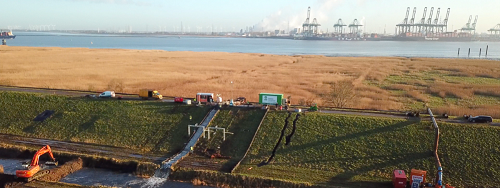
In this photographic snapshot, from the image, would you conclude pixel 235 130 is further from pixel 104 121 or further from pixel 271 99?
pixel 104 121

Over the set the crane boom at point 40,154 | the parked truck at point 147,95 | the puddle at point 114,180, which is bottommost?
the puddle at point 114,180

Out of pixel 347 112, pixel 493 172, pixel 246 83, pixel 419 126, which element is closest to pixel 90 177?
pixel 347 112

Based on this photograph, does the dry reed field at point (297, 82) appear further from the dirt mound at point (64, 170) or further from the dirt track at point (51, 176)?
the dirt track at point (51, 176)

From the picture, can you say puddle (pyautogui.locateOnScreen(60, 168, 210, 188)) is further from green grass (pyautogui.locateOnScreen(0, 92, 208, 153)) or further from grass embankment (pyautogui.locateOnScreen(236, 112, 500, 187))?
grass embankment (pyautogui.locateOnScreen(236, 112, 500, 187))

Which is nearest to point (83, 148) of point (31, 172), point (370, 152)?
point (31, 172)

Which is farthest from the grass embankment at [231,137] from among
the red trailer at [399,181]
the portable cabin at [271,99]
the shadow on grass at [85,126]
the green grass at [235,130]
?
the shadow on grass at [85,126]

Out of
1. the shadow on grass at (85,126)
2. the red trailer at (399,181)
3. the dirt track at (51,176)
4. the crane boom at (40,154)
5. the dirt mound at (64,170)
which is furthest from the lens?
the shadow on grass at (85,126)
